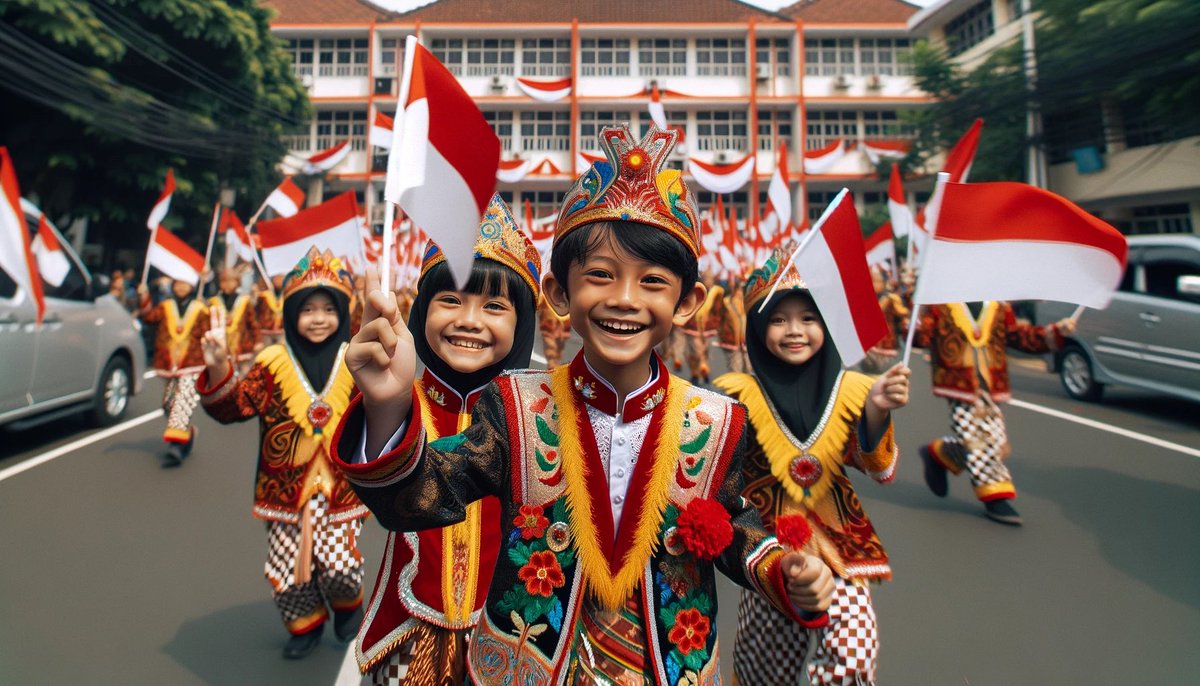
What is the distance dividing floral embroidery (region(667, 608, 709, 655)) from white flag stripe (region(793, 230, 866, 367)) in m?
1.06

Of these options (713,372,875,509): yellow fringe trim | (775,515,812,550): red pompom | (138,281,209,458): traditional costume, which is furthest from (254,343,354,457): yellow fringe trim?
(138,281,209,458): traditional costume

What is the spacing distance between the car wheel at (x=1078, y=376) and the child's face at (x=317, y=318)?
8.93 meters

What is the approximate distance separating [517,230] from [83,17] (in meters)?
13.9

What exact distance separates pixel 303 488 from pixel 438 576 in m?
1.34

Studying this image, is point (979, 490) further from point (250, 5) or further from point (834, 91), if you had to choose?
point (834, 91)

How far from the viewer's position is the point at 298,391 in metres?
3.23

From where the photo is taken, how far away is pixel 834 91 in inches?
1331

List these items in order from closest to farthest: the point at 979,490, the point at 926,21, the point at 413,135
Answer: the point at 413,135, the point at 979,490, the point at 926,21

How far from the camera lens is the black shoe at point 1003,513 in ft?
16.4

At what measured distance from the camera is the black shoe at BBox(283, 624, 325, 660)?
3.21 metres

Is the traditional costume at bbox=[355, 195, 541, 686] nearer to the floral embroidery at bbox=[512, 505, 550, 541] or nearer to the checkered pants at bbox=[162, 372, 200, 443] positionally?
the floral embroidery at bbox=[512, 505, 550, 541]

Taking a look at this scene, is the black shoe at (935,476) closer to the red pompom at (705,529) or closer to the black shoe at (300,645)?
the black shoe at (300,645)

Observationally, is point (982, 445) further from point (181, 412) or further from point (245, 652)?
point (181, 412)

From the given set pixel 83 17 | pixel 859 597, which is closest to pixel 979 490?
pixel 859 597
